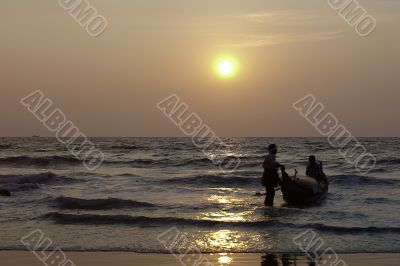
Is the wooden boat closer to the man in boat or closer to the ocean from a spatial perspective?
the ocean

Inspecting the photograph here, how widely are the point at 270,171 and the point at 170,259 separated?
6.22 m

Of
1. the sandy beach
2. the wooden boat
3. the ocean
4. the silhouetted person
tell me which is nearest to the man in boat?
the ocean

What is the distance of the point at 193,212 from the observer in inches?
679

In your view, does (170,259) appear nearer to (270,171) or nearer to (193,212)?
(270,171)

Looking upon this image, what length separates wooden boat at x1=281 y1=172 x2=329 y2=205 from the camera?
59.7ft

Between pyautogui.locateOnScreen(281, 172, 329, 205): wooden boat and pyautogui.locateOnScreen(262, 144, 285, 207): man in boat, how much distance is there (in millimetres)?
783

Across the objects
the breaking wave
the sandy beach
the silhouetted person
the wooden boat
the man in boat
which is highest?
the silhouetted person

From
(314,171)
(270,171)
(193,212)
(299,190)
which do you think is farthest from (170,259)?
(314,171)

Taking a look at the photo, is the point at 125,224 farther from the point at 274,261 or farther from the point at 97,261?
the point at 274,261

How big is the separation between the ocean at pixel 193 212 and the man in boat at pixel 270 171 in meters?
0.47

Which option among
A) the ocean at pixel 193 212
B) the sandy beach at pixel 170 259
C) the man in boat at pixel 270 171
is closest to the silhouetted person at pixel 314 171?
the ocean at pixel 193 212

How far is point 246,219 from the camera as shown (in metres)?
15.6

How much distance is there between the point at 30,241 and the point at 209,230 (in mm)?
4121

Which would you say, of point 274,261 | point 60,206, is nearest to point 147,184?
point 60,206
